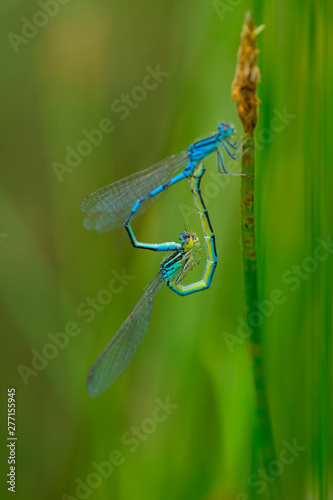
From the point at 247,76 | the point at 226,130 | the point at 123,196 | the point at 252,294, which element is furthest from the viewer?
the point at 123,196

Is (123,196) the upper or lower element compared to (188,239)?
upper

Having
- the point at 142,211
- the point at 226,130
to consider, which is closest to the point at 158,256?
the point at 142,211

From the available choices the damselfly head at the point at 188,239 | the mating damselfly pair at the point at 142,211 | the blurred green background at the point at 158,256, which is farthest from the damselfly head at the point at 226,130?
the damselfly head at the point at 188,239

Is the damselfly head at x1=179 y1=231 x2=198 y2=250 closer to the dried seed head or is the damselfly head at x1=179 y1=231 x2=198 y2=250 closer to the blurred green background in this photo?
the blurred green background

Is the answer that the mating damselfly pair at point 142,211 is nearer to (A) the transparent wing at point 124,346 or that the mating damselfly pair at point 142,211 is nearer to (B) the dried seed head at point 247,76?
(A) the transparent wing at point 124,346

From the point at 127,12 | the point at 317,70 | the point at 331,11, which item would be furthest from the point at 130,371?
the point at 127,12

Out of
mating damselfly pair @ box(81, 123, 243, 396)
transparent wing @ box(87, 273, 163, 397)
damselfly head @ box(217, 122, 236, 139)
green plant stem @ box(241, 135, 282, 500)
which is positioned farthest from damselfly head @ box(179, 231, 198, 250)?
green plant stem @ box(241, 135, 282, 500)

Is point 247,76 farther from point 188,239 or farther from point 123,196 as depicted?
point 123,196
